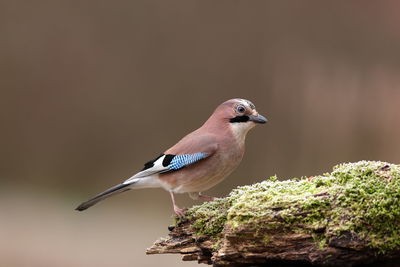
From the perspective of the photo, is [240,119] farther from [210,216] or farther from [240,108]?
[210,216]

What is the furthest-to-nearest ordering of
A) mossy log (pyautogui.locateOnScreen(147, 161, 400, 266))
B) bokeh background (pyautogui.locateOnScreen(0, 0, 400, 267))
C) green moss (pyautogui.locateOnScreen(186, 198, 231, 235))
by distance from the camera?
bokeh background (pyautogui.locateOnScreen(0, 0, 400, 267))
green moss (pyautogui.locateOnScreen(186, 198, 231, 235))
mossy log (pyautogui.locateOnScreen(147, 161, 400, 266))

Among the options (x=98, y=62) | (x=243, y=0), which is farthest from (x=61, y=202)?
(x=243, y=0)

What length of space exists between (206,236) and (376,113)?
12.7ft

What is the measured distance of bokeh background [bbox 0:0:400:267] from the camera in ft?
21.6

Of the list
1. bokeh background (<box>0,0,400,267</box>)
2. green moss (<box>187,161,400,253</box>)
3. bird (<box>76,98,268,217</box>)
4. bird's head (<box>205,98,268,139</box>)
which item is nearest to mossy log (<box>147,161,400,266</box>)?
green moss (<box>187,161,400,253</box>)

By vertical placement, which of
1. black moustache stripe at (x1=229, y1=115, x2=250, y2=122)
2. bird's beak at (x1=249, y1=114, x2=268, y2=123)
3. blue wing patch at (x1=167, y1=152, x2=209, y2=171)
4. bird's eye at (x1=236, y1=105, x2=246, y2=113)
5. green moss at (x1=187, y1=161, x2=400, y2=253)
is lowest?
green moss at (x1=187, y1=161, x2=400, y2=253)

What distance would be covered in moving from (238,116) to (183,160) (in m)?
0.40

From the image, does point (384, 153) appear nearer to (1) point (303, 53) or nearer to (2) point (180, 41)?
(1) point (303, 53)

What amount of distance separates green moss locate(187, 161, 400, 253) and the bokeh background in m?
3.62

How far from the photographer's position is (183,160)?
3588 mm

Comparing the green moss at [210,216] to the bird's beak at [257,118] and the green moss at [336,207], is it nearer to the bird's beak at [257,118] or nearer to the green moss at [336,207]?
the green moss at [336,207]

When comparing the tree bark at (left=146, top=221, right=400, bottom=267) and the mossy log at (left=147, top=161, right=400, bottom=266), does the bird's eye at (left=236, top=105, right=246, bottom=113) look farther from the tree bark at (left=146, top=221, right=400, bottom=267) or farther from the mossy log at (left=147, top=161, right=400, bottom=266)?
the tree bark at (left=146, top=221, right=400, bottom=267)

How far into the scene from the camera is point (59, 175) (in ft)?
23.8

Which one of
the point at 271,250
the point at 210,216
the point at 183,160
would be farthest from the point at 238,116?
the point at 271,250
